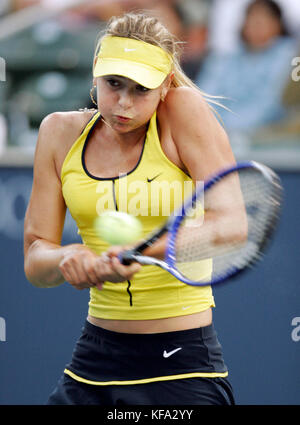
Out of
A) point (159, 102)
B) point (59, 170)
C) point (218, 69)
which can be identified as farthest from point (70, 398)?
point (218, 69)

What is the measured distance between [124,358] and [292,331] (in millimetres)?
1228

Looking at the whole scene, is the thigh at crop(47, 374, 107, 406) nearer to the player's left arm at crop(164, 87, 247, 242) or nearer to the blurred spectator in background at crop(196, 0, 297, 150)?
the player's left arm at crop(164, 87, 247, 242)

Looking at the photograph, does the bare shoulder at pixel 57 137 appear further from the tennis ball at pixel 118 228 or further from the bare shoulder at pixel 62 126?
the tennis ball at pixel 118 228

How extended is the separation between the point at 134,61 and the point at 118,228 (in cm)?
43

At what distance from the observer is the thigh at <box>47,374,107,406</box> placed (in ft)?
6.35

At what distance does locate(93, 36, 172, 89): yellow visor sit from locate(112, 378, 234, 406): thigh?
77 centimetres

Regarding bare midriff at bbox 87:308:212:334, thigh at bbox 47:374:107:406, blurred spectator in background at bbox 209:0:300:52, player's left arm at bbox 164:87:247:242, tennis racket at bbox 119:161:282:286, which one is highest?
blurred spectator in background at bbox 209:0:300:52

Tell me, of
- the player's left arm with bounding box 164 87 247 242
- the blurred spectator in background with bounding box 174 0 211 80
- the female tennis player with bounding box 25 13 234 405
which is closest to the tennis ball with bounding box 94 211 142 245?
the female tennis player with bounding box 25 13 234 405

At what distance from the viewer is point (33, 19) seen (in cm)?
470

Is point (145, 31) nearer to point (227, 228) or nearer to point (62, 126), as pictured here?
point (62, 126)

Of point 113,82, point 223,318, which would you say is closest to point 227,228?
point 113,82

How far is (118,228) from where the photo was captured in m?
1.81

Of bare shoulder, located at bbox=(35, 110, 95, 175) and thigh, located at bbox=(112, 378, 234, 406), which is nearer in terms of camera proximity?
thigh, located at bbox=(112, 378, 234, 406)
